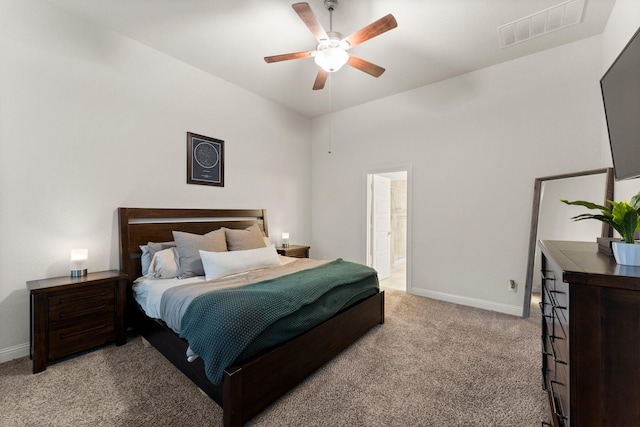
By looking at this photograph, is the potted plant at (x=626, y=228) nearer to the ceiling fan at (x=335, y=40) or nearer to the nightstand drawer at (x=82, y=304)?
the ceiling fan at (x=335, y=40)

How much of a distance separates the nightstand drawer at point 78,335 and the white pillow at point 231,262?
945mm

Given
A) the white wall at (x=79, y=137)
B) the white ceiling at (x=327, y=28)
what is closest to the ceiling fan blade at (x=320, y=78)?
the white ceiling at (x=327, y=28)

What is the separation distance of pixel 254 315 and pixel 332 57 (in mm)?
2106

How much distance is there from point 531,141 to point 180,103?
4.20 meters

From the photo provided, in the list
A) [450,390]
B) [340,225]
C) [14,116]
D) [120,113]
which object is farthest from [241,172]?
[450,390]

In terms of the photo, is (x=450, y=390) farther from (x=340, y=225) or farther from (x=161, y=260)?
(x=340, y=225)

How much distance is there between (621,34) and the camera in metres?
2.17

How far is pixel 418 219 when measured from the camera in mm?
→ 3955

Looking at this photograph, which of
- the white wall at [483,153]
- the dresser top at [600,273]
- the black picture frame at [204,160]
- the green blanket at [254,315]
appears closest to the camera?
the dresser top at [600,273]

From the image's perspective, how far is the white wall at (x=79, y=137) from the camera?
225 centimetres

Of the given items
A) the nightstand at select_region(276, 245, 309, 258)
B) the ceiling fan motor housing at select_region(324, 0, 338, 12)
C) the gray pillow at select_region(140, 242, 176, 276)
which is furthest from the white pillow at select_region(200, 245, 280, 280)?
the ceiling fan motor housing at select_region(324, 0, 338, 12)

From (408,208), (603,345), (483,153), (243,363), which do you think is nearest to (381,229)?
(408,208)

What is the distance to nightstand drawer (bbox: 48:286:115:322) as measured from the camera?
7.13 ft

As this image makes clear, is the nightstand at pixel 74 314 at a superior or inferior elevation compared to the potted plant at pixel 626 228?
inferior
